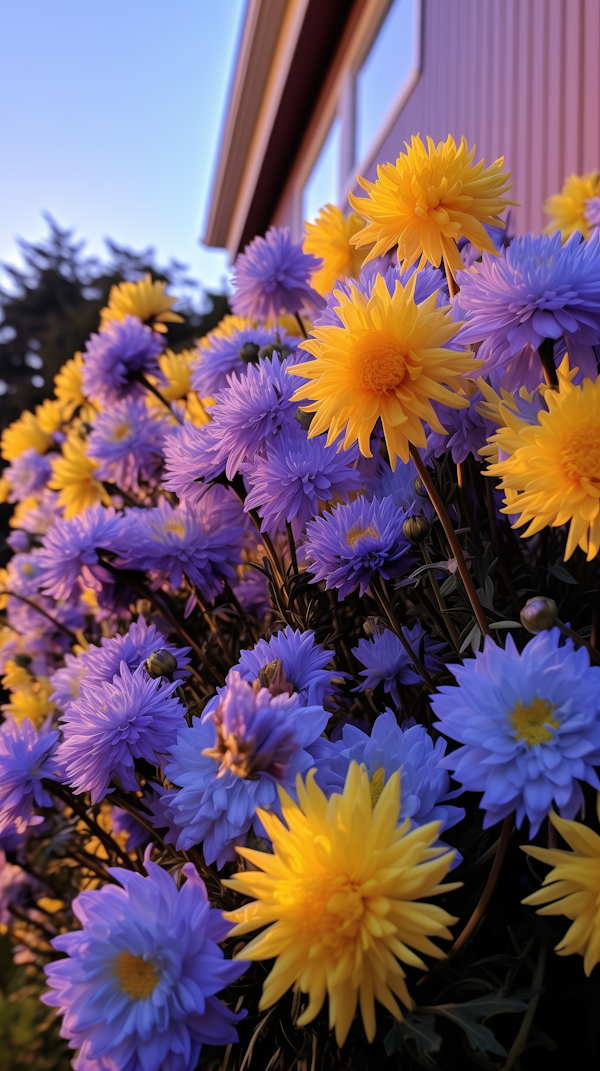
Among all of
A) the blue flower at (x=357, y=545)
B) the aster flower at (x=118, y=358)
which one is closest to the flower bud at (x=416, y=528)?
the blue flower at (x=357, y=545)

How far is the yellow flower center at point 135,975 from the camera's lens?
49 centimetres

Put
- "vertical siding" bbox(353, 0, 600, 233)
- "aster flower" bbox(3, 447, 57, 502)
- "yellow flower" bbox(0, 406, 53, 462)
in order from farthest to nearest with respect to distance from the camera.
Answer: "yellow flower" bbox(0, 406, 53, 462)
"aster flower" bbox(3, 447, 57, 502)
"vertical siding" bbox(353, 0, 600, 233)

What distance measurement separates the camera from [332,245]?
1290mm

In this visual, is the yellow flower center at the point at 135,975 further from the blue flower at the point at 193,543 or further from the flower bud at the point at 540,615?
the blue flower at the point at 193,543

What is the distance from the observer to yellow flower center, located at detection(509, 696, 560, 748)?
468 mm

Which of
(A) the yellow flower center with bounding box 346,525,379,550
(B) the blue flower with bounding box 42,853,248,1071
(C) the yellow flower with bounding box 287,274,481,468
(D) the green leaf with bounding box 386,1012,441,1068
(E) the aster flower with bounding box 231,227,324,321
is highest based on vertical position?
(E) the aster flower with bounding box 231,227,324,321

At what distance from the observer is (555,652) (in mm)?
478

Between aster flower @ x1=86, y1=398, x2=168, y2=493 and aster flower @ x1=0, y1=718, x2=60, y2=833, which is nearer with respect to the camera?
aster flower @ x1=0, y1=718, x2=60, y2=833

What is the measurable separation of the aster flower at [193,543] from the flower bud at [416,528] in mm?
323

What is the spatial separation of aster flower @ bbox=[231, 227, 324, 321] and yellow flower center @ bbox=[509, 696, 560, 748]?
37.9 inches

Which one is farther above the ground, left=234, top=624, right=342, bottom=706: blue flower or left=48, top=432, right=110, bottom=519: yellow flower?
left=48, top=432, right=110, bottom=519: yellow flower

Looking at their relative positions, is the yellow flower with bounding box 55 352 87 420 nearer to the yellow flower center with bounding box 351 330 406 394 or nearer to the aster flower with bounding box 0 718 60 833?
the aster flower with bounding box 0 718 60 833

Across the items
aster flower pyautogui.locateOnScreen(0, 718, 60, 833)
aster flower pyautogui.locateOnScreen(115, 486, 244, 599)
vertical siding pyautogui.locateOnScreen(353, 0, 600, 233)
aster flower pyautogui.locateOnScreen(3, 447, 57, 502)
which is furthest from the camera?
aster flower pyautogui.locateOnScreen(3, 447, 57, 502)

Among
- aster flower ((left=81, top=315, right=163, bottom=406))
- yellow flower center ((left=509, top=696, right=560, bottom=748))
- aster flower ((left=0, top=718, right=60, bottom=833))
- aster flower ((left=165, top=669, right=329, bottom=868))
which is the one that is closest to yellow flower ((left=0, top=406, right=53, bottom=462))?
aster flower ((left=81, top=315, right=163, bottom=406))
